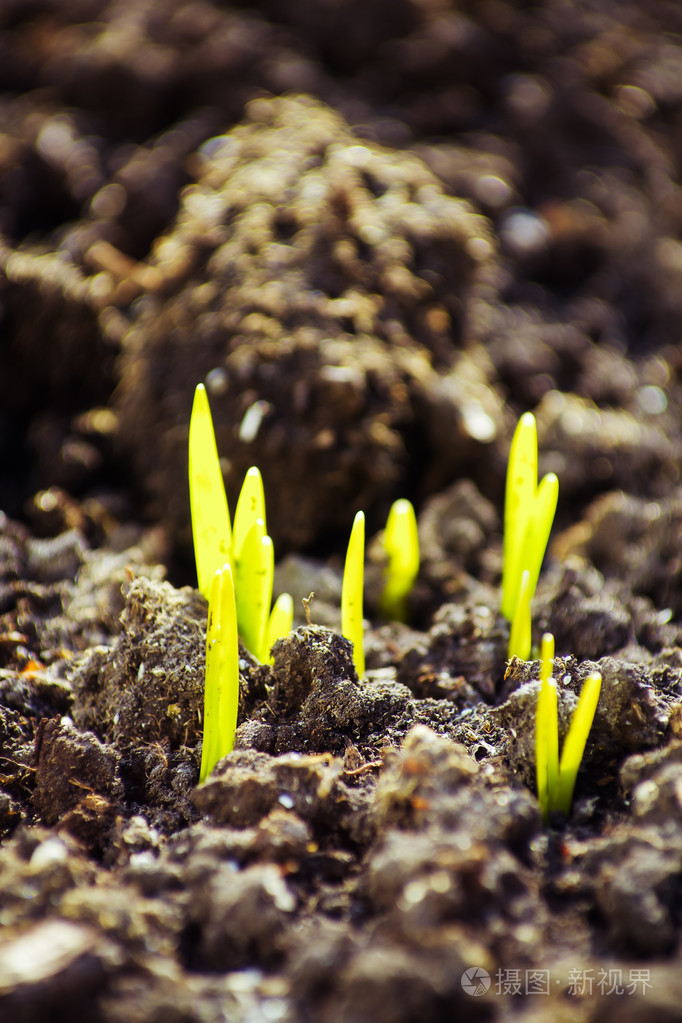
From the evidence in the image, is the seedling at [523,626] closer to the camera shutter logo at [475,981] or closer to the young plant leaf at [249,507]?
the young plant leaf at [249,507]

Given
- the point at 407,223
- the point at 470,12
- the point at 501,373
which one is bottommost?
the point at 501,373

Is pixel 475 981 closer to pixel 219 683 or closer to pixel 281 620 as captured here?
pixel 219 683

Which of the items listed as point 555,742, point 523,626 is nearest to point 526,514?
point 523,626

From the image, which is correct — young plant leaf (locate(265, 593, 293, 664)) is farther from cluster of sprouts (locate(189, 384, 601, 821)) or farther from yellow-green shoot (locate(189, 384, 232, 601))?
yellow-green shoot (locate(189, 384, 232, 601))

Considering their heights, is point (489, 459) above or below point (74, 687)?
above

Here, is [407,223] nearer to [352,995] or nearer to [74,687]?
[74,687]

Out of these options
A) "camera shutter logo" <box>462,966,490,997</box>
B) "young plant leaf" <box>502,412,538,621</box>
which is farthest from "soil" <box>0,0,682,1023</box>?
"young plant leaf" <box>502,412,538,621</box>

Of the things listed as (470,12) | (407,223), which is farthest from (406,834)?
(470,12)
